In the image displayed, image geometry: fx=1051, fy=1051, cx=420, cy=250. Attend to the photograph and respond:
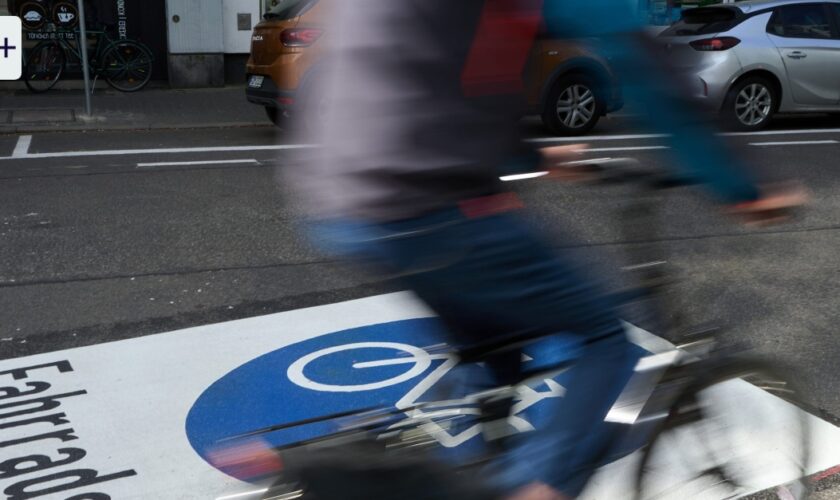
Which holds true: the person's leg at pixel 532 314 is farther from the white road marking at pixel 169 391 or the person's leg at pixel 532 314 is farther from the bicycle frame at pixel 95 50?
the bicycle frame at pixel 95 50

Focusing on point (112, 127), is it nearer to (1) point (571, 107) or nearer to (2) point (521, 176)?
(1) point (571, 107)

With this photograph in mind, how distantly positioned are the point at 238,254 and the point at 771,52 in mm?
8230

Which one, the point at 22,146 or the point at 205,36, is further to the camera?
the point at 205,36

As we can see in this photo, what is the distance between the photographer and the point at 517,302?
2.09 m

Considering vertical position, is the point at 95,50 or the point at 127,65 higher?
the point at 95,50

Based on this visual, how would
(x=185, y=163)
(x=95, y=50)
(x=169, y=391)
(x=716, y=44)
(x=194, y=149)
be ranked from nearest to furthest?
(x=169, y=391), (x=185, y=163), (x=194, y=149), (x=716, y=44), (x=95, y=50)

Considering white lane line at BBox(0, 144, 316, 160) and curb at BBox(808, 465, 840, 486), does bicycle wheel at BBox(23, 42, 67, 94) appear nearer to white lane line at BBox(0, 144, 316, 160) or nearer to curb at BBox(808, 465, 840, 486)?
white lane line at BBox(0, 144, 316, 160)

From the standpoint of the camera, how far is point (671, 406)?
2.45 metres

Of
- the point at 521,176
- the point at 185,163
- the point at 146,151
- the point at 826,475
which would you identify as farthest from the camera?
the point at 146,151

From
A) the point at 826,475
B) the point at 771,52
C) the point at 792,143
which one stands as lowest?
the point at 792,143

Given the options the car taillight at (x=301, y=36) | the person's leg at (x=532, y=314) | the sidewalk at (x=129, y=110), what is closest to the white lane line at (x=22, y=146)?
the sidewalk at (x=129, y=110)

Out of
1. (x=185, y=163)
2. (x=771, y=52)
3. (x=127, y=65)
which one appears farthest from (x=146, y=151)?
(x=771, y=52)

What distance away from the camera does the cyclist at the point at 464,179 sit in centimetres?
204

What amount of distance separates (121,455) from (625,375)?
2244 mm
